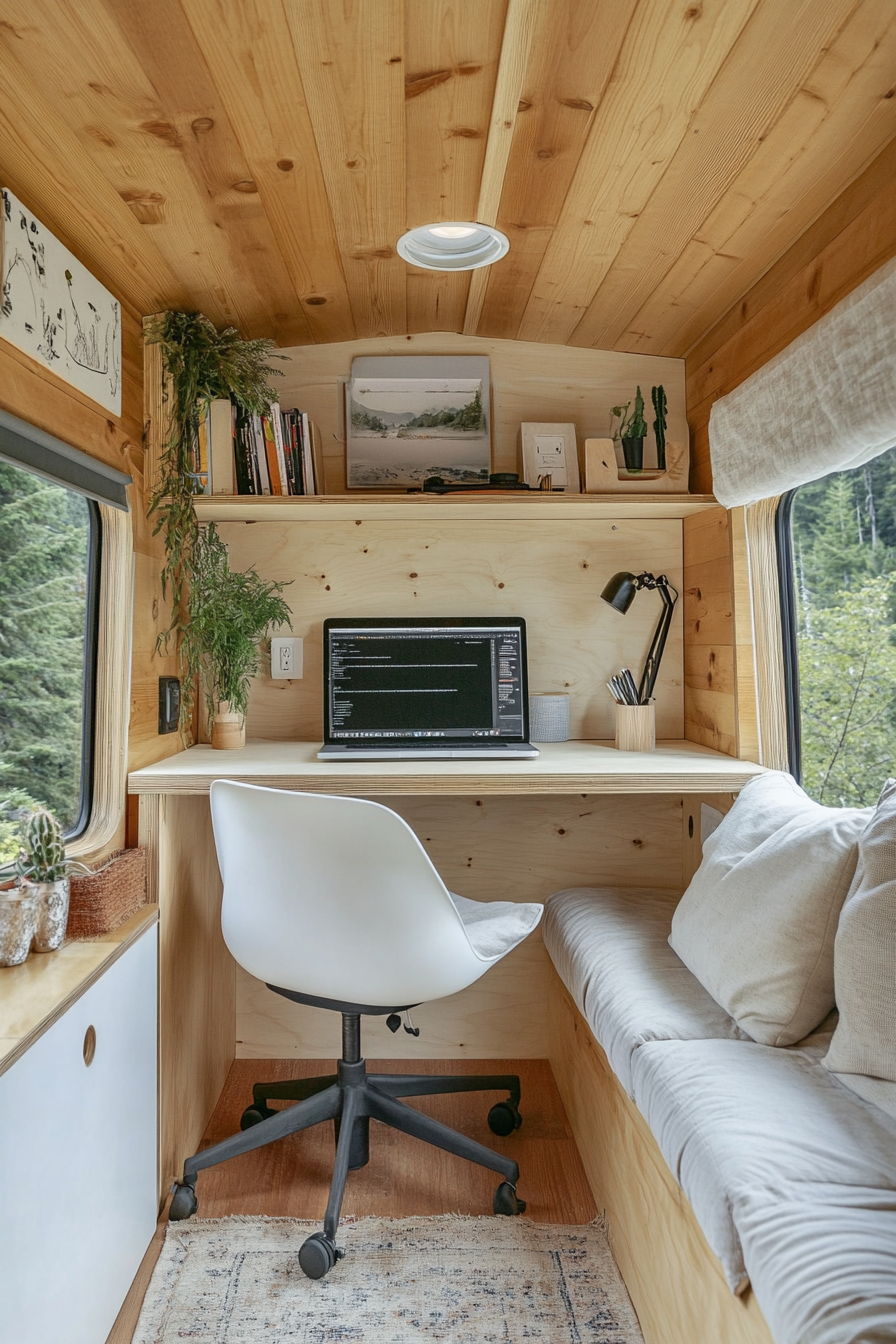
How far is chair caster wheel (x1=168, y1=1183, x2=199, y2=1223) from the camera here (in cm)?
190

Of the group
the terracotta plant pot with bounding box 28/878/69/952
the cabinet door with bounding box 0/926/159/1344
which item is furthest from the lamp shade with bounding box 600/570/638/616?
the terracotta plant pot with bounding box 28/878/69/952

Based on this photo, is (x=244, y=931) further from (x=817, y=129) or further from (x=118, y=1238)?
(x=817, y=129)

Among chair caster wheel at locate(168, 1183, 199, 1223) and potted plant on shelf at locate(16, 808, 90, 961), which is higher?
potted plant on shelf at locate(16, 808, 90, 961)

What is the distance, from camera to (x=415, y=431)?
8.19ft

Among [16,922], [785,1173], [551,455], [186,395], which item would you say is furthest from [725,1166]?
[186,395]

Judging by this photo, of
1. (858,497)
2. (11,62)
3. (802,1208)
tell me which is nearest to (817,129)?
(858,497)

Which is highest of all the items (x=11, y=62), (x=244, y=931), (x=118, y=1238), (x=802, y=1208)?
(x=11, y=62)

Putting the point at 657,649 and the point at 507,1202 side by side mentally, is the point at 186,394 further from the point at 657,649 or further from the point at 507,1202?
the point at 507,1202

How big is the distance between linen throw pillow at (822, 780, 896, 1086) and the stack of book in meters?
1.54

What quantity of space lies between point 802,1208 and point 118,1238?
121 centimetres

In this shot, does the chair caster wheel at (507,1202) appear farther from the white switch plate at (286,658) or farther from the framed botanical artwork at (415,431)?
the framed botanical artwork at (415,431)

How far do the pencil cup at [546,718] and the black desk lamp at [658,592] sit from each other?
21cm

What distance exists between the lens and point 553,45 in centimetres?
127

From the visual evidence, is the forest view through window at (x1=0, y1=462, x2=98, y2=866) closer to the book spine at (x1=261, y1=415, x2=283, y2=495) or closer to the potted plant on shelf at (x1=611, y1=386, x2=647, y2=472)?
the book spine at (x1=261, y1=415, x2=283, y2=495)
